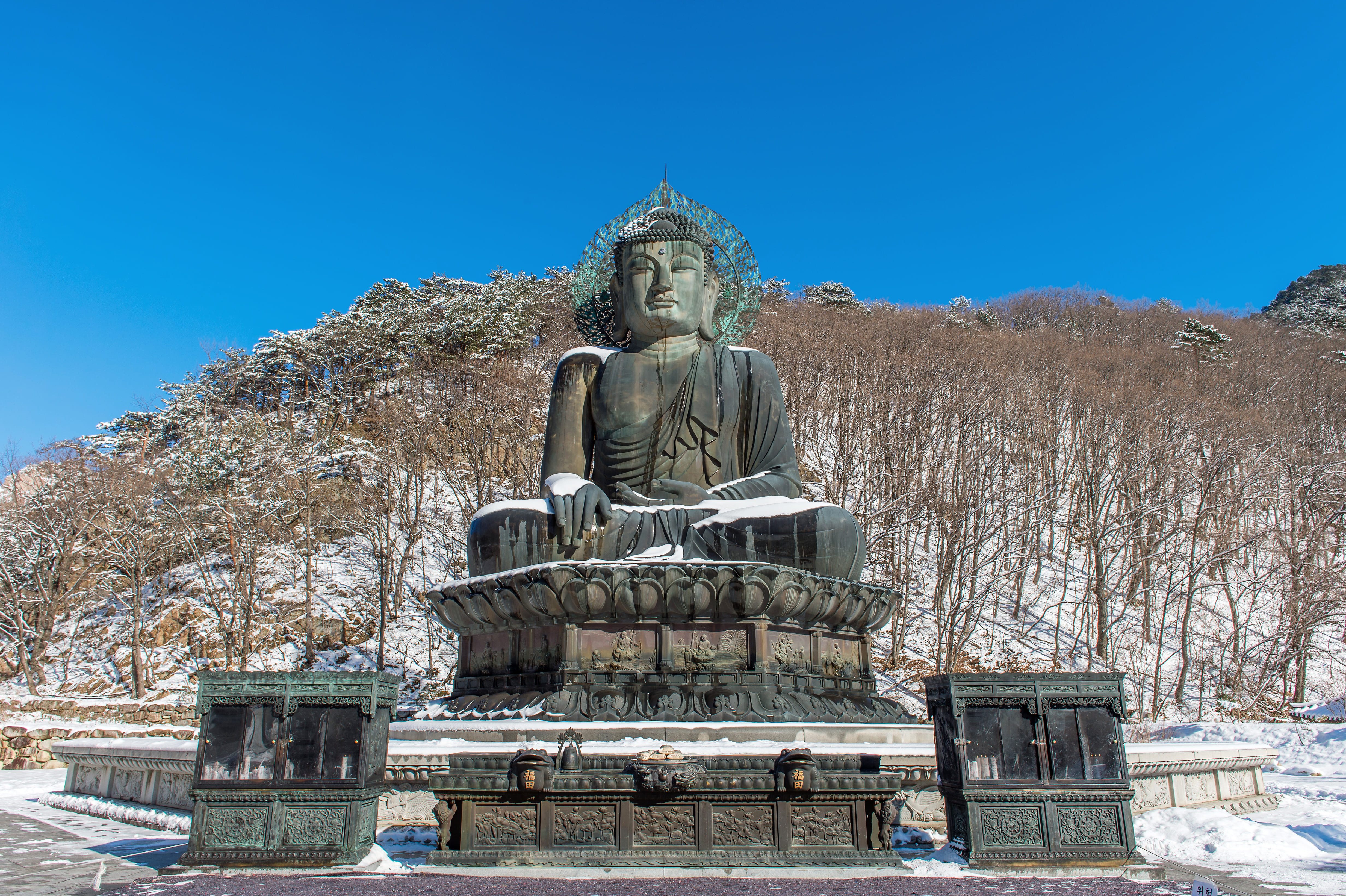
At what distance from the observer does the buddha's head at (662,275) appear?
7.91 metres

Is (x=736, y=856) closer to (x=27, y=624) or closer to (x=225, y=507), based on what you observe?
(x=225, y=507)

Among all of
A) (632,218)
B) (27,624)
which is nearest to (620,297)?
(632,218)

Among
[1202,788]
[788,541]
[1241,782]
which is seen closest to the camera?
[1202,788]

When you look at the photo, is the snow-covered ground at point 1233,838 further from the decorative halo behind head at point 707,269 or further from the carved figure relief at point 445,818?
the decorative halo behind head at point 707,269

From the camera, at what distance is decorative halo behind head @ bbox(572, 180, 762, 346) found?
27.6 ft

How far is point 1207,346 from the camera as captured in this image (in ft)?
93.0

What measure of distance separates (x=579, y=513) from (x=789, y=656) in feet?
5.84

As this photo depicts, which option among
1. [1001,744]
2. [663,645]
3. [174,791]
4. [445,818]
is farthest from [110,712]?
[1001,744]

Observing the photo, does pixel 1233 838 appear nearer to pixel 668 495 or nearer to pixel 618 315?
pixel 668 495

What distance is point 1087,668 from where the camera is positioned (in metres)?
16.8

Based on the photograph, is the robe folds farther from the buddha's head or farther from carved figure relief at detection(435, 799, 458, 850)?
carved figure relief at detection(435, 799, 458, 850)

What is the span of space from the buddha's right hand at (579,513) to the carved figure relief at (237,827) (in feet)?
9.54

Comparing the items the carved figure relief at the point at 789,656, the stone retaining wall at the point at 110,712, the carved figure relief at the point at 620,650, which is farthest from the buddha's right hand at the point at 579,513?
the stone retaining wall at the point at 110,712

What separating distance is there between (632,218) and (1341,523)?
63.9 ft
